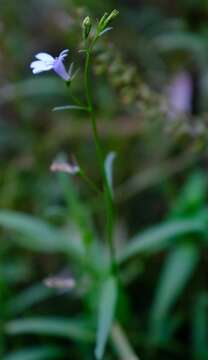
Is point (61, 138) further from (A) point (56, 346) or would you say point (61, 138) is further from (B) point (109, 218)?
(B) point (109, 218)

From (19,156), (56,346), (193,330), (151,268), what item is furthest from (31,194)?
(193,330)

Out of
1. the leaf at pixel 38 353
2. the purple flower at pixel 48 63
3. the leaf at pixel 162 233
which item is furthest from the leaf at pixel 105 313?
the purple flower at pixel 48 63

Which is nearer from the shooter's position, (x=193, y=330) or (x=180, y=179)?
(x=193, y=330)

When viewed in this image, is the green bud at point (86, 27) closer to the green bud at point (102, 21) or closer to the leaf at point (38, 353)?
the green bud at point (102, 21)

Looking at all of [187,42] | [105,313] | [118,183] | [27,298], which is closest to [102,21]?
[105,313]

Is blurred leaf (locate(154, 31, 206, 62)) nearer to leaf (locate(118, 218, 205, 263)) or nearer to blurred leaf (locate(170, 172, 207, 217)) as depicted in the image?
blurred leaf (locate(170, 172, 207, 217))

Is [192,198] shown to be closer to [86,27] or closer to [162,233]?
[162,233]
